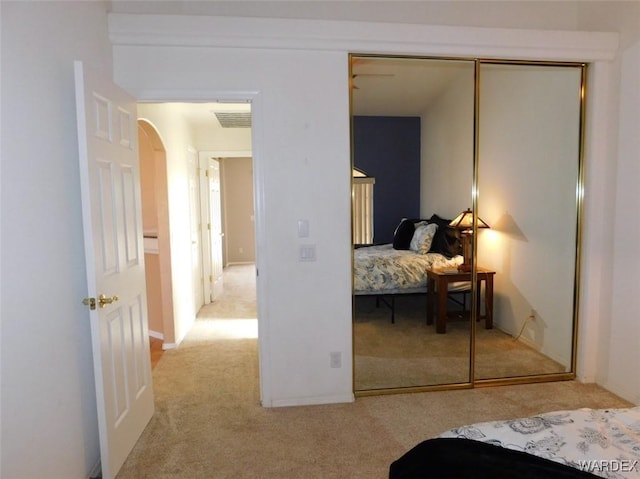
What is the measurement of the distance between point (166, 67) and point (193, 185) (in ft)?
8.90

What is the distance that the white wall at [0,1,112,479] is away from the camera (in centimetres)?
152

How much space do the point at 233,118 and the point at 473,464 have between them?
437 centimetres

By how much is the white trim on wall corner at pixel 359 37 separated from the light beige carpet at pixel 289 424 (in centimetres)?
235

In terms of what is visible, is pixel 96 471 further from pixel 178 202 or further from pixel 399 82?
pixel 399 82

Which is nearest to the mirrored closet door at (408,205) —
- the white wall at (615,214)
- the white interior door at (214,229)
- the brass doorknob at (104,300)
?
the white wall at (615,214)

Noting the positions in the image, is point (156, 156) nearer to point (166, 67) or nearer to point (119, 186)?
point (166, 67)

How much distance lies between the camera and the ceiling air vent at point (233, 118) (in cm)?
454

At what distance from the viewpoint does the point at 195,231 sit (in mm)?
5242

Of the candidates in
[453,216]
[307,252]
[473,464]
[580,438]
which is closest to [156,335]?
[307,252]

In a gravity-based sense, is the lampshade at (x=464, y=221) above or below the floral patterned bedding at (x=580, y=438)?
above

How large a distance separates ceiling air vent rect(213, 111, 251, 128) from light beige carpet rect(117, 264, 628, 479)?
263 cm

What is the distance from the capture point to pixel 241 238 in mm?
9070

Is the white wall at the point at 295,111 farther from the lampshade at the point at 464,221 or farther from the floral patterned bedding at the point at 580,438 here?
the floral patterned bedding at the point at 580,438

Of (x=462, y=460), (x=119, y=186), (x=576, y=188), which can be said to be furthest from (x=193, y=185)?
(x=462, y=460)
